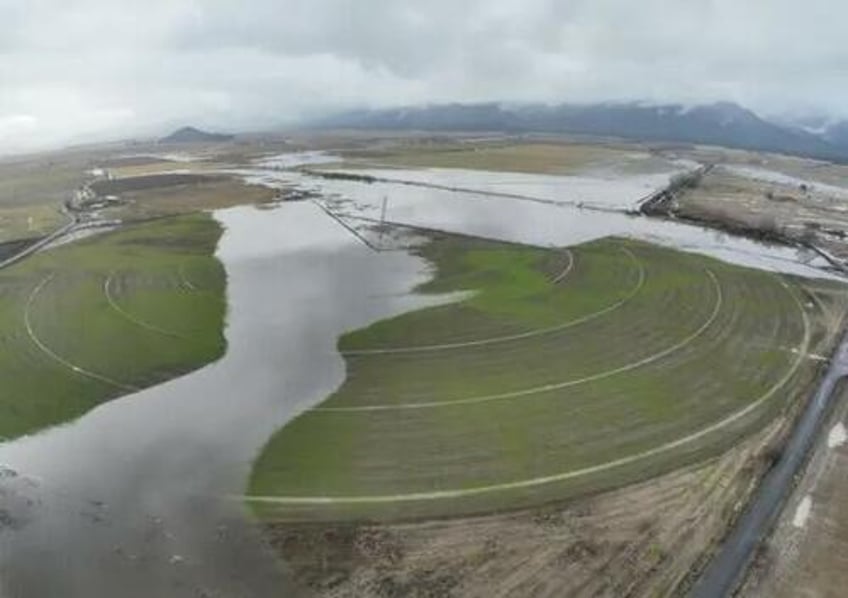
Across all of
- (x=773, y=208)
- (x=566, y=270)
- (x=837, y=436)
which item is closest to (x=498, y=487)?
(x=837, y=436)

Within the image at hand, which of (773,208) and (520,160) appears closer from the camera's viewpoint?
(773,208)

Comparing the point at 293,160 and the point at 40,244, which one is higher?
the point at 293,160

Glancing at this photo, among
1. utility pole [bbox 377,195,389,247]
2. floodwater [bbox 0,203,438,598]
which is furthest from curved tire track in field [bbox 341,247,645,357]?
utility pole [bbox 377,195,389,247]

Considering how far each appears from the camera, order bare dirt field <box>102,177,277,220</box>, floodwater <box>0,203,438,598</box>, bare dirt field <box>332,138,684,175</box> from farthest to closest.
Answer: bare dirt field <box>332,138,684,175</box> → bare dirt field <box>102,177,277,220</box> → floodwater <box>0,203,438,598</box>

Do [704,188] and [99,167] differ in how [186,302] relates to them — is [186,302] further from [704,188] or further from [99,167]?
[99,167]

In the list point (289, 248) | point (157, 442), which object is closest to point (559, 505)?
point (157, 442)

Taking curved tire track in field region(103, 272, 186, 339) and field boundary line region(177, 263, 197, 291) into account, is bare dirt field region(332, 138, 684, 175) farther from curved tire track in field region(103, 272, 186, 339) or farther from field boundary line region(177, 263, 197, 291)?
curved tire track in field region(103, 272, 186, 339)

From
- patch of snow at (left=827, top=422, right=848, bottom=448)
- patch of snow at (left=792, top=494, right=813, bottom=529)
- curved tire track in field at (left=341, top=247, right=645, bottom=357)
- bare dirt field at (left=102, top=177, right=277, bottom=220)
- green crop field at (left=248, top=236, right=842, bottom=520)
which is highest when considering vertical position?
bare dirt field at (left=102, top=177, right=277, bottom=220)

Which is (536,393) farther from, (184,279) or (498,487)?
(184,279)
